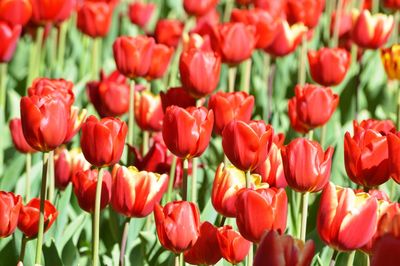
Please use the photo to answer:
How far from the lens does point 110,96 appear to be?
8.34 ft

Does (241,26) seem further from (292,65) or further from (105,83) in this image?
(292,65)

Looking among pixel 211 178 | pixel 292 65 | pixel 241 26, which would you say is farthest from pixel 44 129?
pixel 292 65

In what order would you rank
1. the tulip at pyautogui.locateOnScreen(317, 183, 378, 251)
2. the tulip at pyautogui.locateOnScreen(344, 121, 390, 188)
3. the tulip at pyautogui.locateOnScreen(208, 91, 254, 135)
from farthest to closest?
the tulip at pyautogui.locateOnScreen(208, 91, 254, 135) < the tulip at pyautogui.locateOnScreen(344, 121, 390, 188) < the tulip at pyautogui.locateOnScreen(317, 183, 378, 251)

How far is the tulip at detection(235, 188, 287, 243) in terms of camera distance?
56.6 inches

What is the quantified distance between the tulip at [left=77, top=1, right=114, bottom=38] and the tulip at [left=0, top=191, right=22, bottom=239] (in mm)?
1650

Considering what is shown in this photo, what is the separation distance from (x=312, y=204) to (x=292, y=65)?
1.57 metres

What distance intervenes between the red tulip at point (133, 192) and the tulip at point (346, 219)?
0.41 m

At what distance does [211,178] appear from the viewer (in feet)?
7.89

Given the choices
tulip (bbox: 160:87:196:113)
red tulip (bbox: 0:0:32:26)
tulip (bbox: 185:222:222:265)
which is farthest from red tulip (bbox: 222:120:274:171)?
red tulip (bbox: 0:0:32:26)

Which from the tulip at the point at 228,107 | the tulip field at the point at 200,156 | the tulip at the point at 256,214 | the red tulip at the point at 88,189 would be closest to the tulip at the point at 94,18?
the tulip field at the point at 200,156

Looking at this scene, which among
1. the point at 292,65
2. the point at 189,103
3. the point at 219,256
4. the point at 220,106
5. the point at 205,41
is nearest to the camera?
the point at 219,256

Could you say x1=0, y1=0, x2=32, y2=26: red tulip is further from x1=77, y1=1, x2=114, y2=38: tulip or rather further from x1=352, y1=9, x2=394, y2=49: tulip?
x1=352, y1=9, x2=394, y2=49: tulip

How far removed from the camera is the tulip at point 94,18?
3.20 meters

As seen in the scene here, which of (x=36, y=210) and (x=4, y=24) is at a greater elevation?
(x=4, y=24)
